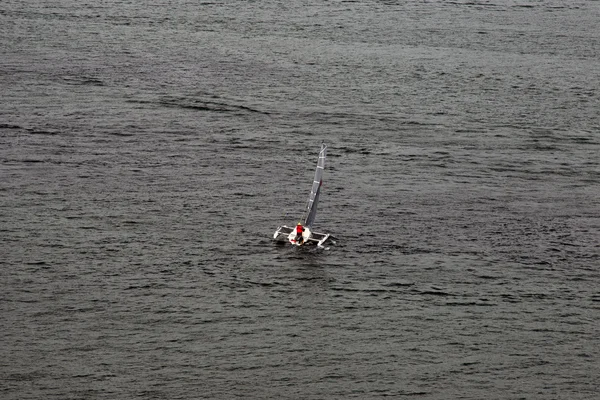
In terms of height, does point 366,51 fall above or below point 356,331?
above

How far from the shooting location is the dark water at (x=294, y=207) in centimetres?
6406

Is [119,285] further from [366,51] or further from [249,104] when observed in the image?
[366,51]

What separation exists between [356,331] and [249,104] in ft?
156

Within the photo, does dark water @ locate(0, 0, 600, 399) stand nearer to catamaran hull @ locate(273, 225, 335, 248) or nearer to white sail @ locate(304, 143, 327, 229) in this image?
catamaran hull @ locate(273, 225, 335, 248)

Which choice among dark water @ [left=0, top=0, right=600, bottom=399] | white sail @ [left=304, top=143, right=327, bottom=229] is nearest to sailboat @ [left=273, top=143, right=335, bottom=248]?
white sail @ [left=304, top=143, right=327, bottom=229]

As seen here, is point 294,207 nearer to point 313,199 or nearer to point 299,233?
point 313,199

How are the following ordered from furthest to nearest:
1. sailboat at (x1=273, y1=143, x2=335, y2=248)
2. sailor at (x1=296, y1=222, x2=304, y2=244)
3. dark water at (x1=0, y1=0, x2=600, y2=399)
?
sailboat at (x1=273, y1=143, x2=335, y2=248) < sailor at (x1=296, y1=222, x2=304, y2=244) < dark water at (x1=0, y1=0, x2=600, y2=399)

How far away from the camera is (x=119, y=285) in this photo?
237 ft

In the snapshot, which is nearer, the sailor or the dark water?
the dark water

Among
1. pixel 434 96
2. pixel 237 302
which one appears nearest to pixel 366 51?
pixel 434 96

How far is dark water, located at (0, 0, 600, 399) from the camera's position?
64.1m

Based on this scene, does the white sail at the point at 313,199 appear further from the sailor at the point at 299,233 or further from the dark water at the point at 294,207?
the dark water at the point at 294,207

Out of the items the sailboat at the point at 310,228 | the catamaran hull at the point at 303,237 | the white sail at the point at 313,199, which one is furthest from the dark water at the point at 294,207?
the white sail at the point at 313,199

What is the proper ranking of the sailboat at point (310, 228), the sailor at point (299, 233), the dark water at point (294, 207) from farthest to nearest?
the sailboat at point (310, 228) → the sailor at point (299, 233) → the dark water at point (294, 207)
